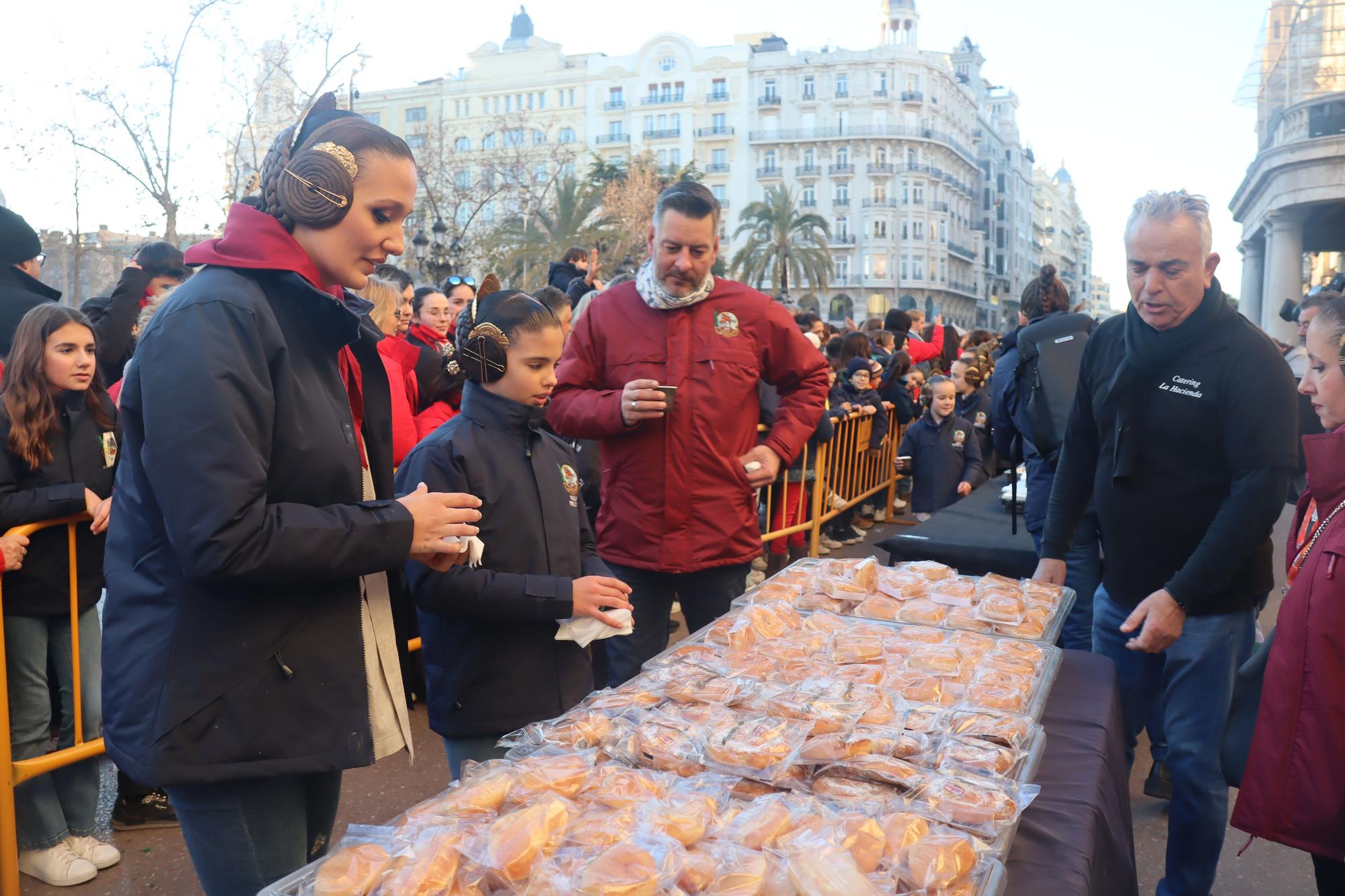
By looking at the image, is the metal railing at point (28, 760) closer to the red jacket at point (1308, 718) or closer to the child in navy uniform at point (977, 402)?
the red jacket at point (1308, 718)

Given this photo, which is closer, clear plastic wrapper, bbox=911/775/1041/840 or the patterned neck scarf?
clear plastic wrapper, bbox=911/775/1041/840

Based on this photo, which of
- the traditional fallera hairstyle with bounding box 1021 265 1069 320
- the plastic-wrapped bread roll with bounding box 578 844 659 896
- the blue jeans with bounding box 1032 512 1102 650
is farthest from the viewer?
the traditional fallera hairstyle with bounding box 1021 265 1069 320

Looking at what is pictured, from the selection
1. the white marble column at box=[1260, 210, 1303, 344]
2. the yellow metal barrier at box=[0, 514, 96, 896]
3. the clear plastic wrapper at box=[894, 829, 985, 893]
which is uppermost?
the white marble column at box=[1260, 210, 1303, 344]

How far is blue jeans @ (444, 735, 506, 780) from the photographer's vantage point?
272 centimetres

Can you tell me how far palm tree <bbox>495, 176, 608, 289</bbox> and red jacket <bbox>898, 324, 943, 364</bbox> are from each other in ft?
78.2

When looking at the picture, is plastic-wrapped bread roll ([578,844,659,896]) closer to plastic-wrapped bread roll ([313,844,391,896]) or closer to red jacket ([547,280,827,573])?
plastic-wrapped bread roll ([313,844,391,896])

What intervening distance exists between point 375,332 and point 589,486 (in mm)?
2945

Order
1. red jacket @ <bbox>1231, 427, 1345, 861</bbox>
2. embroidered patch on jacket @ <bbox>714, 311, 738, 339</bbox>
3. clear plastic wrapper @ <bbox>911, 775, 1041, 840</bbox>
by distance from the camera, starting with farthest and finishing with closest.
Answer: embroidered patch on jacket @ <bbox>714, 311, 738, 339</bbox>, red jacket @ <bbox>1231, 427, 1345, 861</bbox>, clear plastic wrapper @ <bbox>911, 775, 1041, 840</bbox>

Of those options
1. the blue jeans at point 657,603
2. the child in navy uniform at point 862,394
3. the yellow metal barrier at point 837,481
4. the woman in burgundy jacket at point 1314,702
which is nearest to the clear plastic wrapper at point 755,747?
the woman in burgundy jacket at point 1314,702

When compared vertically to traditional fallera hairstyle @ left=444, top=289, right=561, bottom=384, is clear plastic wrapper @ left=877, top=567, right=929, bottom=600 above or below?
below

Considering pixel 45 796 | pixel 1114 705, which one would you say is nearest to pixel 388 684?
pixel 1114 705

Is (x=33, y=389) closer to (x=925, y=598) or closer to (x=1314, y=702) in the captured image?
(x=925, y=598)

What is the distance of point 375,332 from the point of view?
7.16ft

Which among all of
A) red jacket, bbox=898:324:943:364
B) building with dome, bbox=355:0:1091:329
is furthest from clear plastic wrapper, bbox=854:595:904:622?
building with dome, bbox=355:0:1091:329
